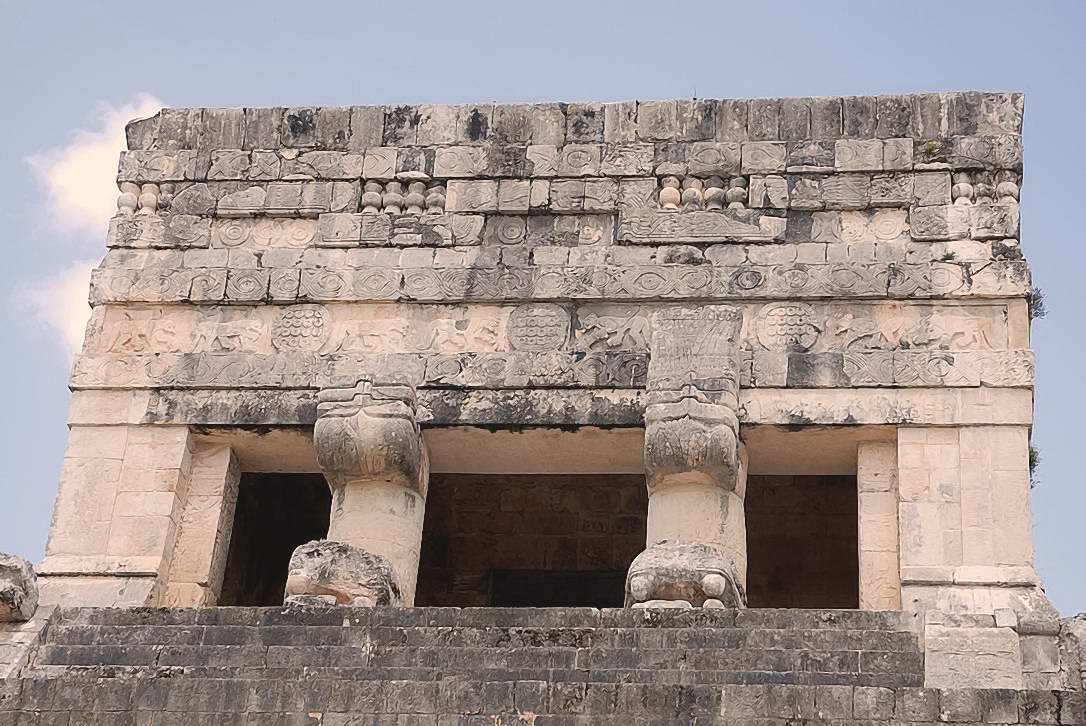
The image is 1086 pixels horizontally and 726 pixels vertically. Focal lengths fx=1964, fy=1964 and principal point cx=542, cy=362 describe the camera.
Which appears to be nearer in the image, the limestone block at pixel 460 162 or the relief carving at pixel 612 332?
the relief carving at pixel 612 332

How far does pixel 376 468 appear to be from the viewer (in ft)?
51.8

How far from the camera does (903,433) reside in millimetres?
15562

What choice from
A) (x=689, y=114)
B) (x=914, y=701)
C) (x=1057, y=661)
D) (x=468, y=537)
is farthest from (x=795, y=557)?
(x=914, y=701)

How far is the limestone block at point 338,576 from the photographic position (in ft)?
45.2

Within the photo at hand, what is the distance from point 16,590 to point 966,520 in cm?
707

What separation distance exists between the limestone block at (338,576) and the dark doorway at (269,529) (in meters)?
4.04

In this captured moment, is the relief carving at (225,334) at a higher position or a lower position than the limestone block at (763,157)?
lower

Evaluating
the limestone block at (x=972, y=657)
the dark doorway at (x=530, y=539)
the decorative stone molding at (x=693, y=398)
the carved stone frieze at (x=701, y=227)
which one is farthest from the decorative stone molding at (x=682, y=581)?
the dark doorway at (x=530, y=539)

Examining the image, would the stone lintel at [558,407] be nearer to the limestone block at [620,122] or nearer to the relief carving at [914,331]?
the relief carving at [914,331]

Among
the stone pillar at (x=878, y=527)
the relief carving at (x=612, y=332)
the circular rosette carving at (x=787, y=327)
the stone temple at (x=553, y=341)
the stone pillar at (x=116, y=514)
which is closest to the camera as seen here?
the stone pillar at (x=878, y=527)

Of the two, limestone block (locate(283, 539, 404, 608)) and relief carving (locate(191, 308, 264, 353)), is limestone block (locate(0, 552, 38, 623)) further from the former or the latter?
relief carving (locate(191, 308, 264, 353))

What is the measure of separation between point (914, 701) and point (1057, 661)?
244 cm

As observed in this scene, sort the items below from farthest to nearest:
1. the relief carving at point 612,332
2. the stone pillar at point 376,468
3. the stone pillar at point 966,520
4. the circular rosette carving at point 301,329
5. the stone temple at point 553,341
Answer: the circular rosette carving at point 301,329 < the relief carving at point 612,332 < the stone pillar at point 376,468 < the stone temple at point 553,341 < the stone pillar at point 966,520

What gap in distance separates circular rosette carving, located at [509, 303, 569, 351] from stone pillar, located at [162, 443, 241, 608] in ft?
8.59
